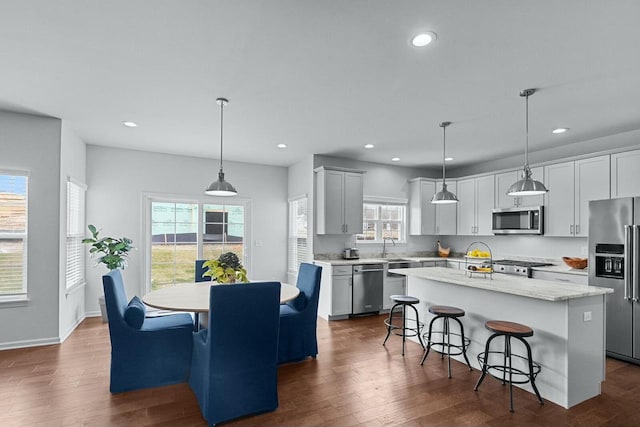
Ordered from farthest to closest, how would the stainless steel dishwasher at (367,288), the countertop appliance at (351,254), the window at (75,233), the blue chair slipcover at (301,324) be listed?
the countertop appliance at (351,254), the stainless steel dishwasher at (367,288), the window at (75,233), the blue chair slipcover at (301,324)

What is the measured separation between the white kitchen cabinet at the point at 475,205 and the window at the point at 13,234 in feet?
21.0

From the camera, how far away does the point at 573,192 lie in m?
4.70

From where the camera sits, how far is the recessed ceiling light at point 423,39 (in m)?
2.23

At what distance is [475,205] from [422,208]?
923 mm

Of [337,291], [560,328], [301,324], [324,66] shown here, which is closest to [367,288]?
[337,291]

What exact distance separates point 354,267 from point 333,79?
3.25m

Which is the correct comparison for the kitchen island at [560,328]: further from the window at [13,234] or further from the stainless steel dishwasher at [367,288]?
the window at [13,234]

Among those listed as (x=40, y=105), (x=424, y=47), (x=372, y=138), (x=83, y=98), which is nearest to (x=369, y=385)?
(x=424, y=47)

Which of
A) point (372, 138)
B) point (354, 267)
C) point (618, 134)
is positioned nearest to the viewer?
point (618, 134)

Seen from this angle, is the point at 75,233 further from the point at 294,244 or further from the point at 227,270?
the point at 294,244

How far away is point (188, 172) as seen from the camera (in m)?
5.96

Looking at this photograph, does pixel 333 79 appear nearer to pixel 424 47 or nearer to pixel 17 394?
pixel 424 47

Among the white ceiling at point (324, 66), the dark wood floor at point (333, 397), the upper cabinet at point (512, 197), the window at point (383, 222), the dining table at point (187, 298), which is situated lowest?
the dark wood floor at point (333, 397)

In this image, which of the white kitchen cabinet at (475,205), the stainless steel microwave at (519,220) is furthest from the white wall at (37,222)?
the stainless steel microwave at (519,220)
